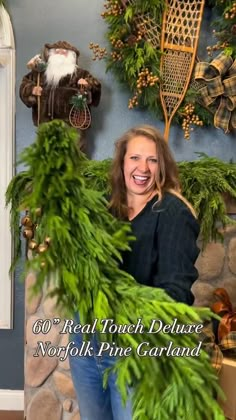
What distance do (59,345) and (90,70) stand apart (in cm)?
134

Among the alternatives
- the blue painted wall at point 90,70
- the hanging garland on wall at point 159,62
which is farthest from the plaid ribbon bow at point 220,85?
the blue painted wall at point 90,70

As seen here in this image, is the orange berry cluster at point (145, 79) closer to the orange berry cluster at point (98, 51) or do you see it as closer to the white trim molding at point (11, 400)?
the orange berry cluster at point (98, 51)

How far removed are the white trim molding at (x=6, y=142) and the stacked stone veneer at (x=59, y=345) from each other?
1.18ft

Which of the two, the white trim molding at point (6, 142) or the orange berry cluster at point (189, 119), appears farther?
the white trim molding at point (6, 142)

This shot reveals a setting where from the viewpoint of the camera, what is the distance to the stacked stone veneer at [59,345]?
6.72 ft

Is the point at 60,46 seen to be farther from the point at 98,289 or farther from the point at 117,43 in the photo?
the point at 98,289

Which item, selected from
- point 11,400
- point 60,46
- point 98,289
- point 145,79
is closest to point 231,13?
point 145,79

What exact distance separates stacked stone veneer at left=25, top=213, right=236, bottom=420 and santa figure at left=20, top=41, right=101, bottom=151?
2.90 feet

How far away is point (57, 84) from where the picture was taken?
6.84 feet

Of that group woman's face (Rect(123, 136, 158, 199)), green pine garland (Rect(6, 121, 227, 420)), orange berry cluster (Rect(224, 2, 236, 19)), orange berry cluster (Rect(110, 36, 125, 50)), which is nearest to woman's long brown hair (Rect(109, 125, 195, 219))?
woman's face (Rect(123, 136, 158, 199))

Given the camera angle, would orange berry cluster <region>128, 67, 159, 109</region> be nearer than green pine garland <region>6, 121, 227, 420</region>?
No

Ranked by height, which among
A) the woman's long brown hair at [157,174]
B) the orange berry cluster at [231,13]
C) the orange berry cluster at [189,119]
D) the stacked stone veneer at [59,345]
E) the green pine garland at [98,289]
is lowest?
the stacked stone veneer at [59,345]

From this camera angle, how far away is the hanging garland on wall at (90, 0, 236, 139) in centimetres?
204

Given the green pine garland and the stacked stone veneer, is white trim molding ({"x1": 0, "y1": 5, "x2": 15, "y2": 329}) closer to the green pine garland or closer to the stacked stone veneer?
the stacked stone veneer
